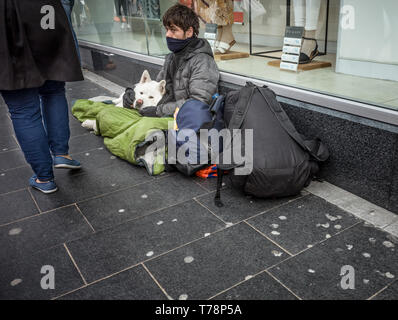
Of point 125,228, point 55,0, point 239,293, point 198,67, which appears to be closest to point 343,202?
point 239,293

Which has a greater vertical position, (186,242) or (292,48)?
(292,48)

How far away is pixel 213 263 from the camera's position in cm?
195

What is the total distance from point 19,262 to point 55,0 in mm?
1612

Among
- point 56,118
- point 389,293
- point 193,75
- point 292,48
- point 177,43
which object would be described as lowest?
point 389,293

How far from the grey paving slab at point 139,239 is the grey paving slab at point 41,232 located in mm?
122

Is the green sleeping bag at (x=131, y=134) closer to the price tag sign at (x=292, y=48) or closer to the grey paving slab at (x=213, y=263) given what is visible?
the grey paving slab at (x=213, y=263)

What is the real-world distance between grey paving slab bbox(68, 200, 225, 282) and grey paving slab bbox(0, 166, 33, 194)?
1.02 meters

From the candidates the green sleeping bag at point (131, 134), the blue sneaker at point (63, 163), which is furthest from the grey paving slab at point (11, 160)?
the green sleeping bag at point (131, 134)

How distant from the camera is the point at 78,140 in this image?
3.80 metres

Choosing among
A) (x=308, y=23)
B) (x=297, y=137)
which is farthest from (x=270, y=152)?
(x=308, y=23)

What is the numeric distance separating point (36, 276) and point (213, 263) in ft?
2.93

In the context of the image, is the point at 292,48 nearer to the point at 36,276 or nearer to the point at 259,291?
the point at 259,291

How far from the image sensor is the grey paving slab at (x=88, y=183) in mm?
2662

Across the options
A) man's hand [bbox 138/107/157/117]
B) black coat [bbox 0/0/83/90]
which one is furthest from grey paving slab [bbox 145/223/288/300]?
man's hand [bbox 138/107/157/117]
